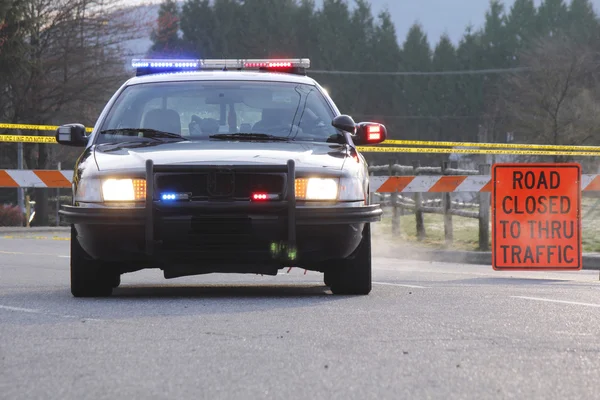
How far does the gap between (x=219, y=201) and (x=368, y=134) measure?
5.94 ft

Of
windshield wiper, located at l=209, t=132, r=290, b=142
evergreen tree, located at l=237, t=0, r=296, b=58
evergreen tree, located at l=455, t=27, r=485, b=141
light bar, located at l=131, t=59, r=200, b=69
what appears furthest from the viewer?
evergreen tree, located at l=237, t=0, r=296, b=58

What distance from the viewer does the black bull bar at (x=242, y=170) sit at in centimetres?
784

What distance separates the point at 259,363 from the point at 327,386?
2.03ft

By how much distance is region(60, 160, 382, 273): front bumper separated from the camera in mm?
7867

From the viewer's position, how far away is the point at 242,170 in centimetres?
793

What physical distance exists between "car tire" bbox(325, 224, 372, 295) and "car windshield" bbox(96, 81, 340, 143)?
87 centimetres

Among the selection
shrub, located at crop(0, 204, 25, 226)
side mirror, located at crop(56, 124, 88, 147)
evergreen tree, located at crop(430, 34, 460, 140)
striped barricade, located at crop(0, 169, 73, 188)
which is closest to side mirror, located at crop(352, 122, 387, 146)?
side mirror, located at crop(56, 124, 88, 147)

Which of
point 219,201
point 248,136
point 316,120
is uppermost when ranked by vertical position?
point 316,120

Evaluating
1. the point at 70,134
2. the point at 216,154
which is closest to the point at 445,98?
the point at 70,134

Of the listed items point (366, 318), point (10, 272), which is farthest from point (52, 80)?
point (366, 318)

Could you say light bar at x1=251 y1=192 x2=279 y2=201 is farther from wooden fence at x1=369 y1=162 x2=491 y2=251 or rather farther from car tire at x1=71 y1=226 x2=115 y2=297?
wooden fence at x1=369 y1=162 x2=491 y2=251

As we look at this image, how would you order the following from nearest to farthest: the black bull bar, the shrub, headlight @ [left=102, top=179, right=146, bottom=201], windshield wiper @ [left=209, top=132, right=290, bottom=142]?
the black bull bar, headlight @ [left=102, top=179, right=146, bottom=201], windshield wiper @ [left=209, top=132, right=290, bottom=142], the shrub

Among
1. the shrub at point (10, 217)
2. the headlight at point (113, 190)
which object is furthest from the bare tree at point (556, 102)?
the headlight at point (113, 190)

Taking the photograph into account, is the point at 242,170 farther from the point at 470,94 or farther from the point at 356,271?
the point at 470,94
